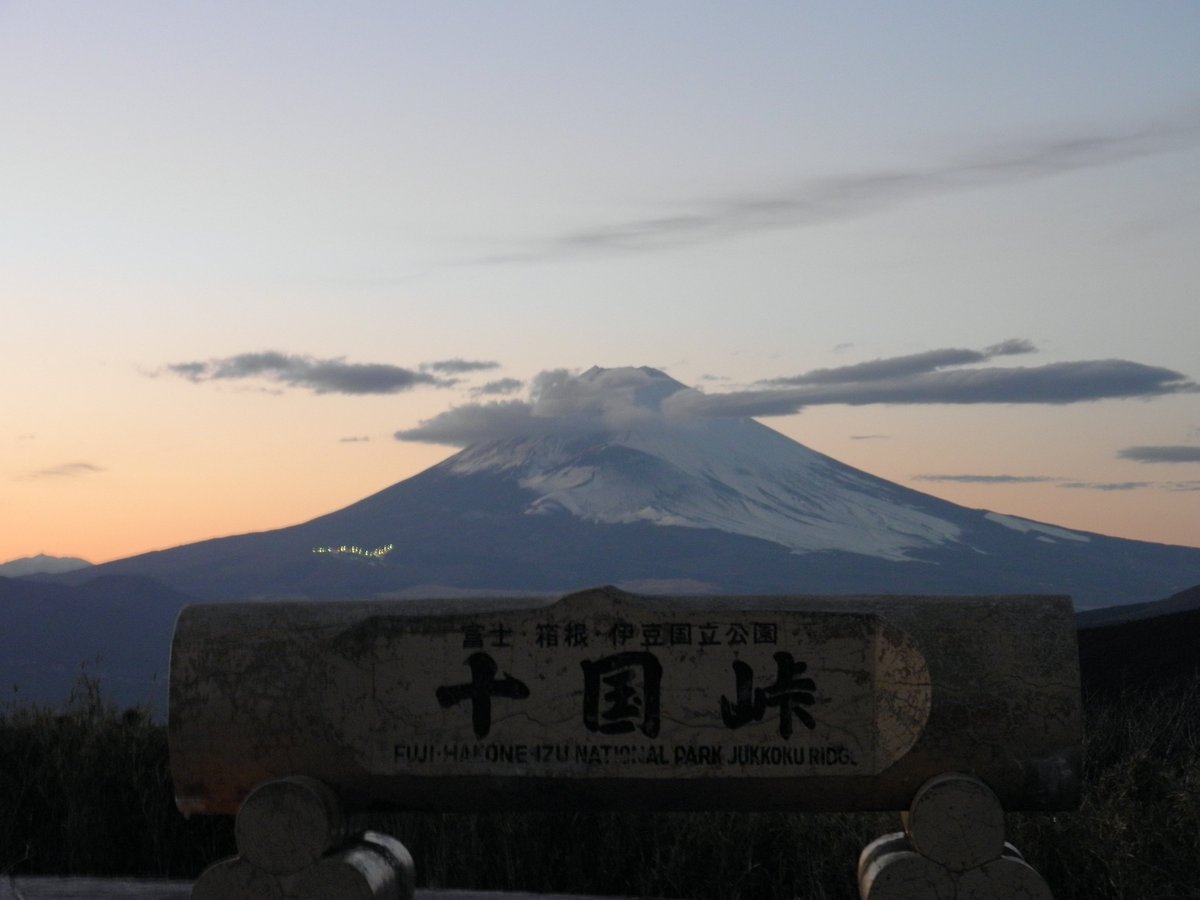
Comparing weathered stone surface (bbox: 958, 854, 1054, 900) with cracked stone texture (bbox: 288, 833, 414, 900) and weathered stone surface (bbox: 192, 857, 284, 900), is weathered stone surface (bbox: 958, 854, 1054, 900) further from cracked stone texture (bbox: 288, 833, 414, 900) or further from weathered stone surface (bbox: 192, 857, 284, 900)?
weathered stone surface (bbox: 192, 857, 284, 900)

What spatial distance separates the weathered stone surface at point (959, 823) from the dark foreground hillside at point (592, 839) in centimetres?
154

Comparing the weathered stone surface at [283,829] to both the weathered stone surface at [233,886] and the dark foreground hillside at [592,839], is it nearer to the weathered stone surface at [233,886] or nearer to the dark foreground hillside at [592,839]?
the weathered stone surface at [233,886]

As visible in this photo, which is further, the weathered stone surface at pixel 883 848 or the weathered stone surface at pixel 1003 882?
the weathered stone surface at pixel 883 848

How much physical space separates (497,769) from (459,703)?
1.00 ft

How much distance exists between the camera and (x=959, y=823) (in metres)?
5.77

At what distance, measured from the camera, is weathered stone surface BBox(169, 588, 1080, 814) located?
5863mm

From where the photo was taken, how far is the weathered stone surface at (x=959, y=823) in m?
5.76

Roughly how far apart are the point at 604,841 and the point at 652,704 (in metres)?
2.61

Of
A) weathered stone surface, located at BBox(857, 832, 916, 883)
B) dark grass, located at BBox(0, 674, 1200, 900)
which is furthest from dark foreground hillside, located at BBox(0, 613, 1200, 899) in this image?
weathered stone surface, located at BBox(857, 832, 916, 883)

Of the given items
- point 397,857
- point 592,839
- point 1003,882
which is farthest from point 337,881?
point 592,839

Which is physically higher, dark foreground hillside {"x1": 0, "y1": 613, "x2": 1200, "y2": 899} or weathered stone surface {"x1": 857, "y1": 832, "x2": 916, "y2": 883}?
weathered stone surface {"x1": 857, "y1": 832, "x2": 916, "y2": 883}

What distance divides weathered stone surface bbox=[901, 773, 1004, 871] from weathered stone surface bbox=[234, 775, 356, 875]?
Result: 7.74 ft

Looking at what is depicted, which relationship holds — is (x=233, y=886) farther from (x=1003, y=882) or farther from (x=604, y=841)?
(x=1003, y=882)

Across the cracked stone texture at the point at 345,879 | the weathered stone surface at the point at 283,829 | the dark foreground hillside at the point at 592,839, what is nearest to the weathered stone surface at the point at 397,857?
the cracked stone texture at the point at 345,879
